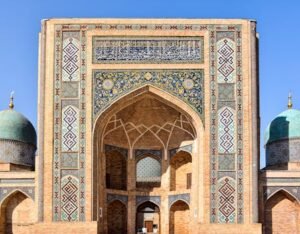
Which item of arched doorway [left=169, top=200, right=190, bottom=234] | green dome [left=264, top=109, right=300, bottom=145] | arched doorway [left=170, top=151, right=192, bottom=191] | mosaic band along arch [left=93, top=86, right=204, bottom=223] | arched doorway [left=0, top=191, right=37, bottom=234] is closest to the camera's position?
mosaic band along arch [left=93, top=86, right=204, bottom=223]

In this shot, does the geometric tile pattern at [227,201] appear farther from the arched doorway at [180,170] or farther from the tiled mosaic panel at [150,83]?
the arched doorway at [180,170]

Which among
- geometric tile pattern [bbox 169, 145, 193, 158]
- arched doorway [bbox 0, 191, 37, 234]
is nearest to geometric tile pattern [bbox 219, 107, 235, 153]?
geometric tile pattern [bbox 169, 145, 193, 158]

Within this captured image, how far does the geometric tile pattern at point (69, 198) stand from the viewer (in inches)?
511

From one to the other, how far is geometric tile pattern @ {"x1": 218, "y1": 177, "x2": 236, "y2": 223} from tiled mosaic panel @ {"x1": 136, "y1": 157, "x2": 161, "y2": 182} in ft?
11.3

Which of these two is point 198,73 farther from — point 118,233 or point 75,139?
point 118,233

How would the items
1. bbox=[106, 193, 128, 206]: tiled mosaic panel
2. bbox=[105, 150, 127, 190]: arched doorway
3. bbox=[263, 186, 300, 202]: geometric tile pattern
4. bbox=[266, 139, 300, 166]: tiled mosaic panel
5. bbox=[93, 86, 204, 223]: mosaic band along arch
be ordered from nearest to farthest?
bbox=[93, 86, 204, 223]: mosaic band along arch < bbox=[263, 186, 300, 202]: geometric tile pattern < bbox=[106, 193, 128, 206]: tiled mosaic panel < bbox=[105, 150, 127, 190]: arched doorway < bbox=[266, 139, 300, 166]: tiled mosaic panel

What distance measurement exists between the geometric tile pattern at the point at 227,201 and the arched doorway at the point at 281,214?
1.27m

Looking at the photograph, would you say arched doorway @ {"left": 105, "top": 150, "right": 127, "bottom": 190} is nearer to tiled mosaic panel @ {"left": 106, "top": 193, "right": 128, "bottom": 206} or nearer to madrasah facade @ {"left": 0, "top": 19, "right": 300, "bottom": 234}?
tiled mosaic panel @ {"left": 106, "top": 193, "right": 128, "bottom": 206}

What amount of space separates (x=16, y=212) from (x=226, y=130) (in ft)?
16.2

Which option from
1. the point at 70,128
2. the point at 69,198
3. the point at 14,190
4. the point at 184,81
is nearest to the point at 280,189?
the point at 184,81

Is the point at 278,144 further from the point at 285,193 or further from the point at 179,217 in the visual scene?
the point at 179,217

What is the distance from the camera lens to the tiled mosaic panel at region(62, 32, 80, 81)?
43.8ft

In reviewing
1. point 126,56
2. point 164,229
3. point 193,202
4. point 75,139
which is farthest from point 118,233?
point 126,56

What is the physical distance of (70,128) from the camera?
1322cm
